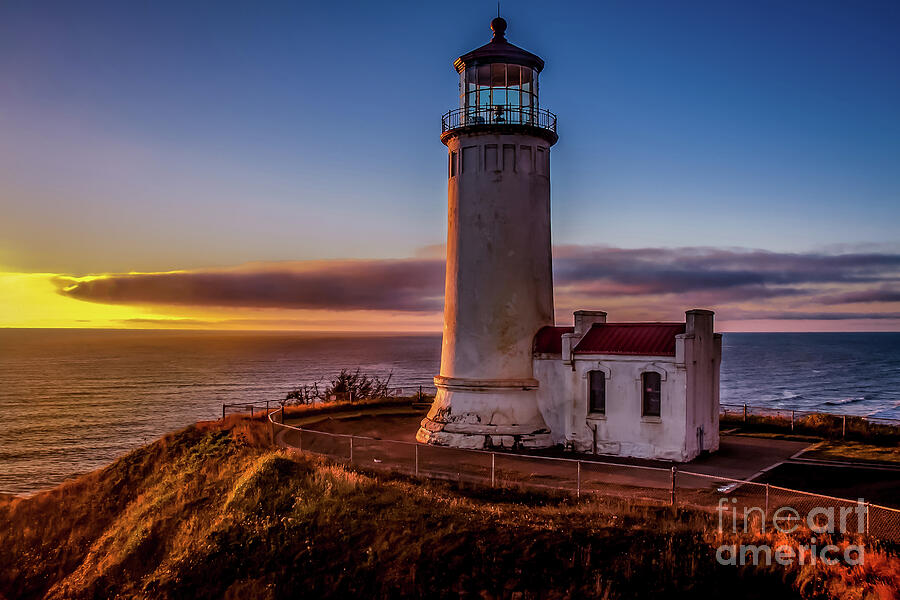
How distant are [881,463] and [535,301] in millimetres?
10314

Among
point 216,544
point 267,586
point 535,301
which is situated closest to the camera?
point 267,586

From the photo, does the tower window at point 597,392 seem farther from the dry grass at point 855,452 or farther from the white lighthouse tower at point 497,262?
the dry grass at point 855,452

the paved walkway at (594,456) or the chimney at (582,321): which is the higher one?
the chimney at (582,321)

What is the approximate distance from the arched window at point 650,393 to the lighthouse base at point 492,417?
3.11 metres

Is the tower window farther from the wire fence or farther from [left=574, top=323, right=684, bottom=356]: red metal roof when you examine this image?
the wire fence

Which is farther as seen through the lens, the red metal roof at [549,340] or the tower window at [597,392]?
the red metal roof at [549,340]

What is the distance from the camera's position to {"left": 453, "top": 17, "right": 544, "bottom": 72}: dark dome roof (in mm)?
21750

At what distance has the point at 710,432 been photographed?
2084cm

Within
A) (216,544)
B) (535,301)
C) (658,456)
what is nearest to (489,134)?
(535,301)

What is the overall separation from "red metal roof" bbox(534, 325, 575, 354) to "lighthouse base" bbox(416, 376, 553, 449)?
1.06 meters

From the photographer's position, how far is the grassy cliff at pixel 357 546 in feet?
35.5

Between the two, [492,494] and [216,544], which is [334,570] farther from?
[492,494]

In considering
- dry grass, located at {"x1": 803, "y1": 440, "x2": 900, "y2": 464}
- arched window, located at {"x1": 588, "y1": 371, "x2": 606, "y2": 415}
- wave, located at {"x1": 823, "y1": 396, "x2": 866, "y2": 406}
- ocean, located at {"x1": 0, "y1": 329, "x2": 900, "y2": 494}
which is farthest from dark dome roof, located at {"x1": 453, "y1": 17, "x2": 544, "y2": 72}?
wave, located at {"x1": 823, "y1": 396, "x2": 866, "y2": 406}

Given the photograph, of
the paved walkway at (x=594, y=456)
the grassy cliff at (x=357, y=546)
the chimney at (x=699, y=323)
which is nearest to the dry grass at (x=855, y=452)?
the paved walkway at (x=594, y=456)
